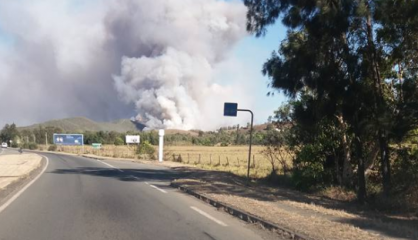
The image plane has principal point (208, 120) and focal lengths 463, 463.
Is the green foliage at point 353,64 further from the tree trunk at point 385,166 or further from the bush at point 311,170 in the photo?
the bush at point 311,170

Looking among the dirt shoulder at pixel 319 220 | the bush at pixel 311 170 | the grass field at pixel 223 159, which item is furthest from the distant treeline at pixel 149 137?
the dirt shoulder at pixel 319 220

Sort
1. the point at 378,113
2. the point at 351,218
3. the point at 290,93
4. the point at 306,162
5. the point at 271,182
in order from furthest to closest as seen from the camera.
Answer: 1. the point at 271,182
2. the point at 306,162
3. the point at 290,93
4. the point at 378,113
5. the point at 351,218

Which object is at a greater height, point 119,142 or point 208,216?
point 119,142

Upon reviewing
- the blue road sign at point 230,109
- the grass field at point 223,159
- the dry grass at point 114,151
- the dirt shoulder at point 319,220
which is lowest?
the dry grass at point 114,151

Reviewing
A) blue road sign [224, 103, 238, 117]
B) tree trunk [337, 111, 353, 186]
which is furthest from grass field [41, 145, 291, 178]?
tree trunk [337, 111, 353, 186]

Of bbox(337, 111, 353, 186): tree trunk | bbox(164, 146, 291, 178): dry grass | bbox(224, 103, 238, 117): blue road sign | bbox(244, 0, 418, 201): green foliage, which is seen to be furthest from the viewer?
bbox(164, 146, 291, 178): dry grass

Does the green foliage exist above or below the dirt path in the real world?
above

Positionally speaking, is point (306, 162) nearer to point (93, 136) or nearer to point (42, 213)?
point (42, 213)

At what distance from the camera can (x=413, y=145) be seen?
54.7ft

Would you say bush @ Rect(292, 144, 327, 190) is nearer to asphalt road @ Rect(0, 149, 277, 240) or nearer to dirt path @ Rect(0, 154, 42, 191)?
asphalt road @ Rect(0, 149, 277, 240)

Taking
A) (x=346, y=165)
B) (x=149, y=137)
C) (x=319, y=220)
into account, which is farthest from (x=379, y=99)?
(x=149, y=137)

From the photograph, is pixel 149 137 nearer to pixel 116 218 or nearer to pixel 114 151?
pixel 114 151

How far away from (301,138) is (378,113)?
714cm

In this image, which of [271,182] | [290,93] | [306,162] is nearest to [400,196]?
[290,93]
